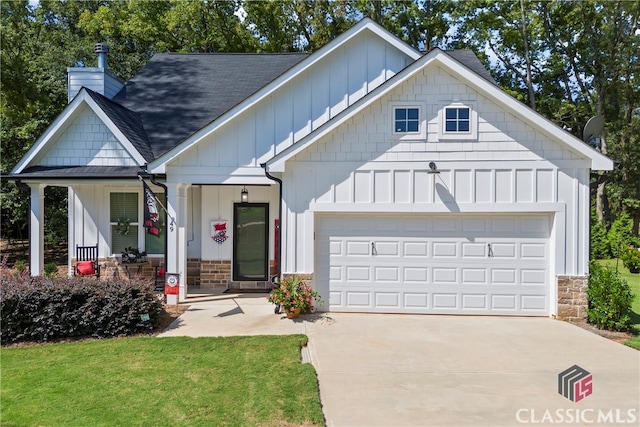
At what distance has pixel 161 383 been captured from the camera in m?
5.22

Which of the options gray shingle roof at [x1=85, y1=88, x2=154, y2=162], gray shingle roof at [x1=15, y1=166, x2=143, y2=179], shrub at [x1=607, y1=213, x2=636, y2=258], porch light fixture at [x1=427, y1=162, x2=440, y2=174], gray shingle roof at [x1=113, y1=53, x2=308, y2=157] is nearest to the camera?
porch light fixture at [x1=427, y1=162, x2=440, y2=174]

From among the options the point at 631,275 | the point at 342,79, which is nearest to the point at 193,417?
the point at 342,79

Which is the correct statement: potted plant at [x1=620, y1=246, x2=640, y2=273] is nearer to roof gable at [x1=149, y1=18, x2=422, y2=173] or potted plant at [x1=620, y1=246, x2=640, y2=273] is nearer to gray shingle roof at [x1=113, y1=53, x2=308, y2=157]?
roof gable at [x1=149, y1=18, x2=422, y2=173]

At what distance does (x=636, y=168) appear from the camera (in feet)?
85.4

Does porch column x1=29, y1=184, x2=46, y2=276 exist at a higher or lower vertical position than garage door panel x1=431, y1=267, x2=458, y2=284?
higher

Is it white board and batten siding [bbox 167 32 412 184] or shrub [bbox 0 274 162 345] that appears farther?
white board and batten siding [bbox 167 32 412 184]

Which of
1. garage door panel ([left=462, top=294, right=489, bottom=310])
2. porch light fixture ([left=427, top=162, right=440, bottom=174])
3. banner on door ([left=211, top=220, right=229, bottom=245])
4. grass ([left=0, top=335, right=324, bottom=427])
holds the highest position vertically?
porch light fixture ([left=427, top=162, right=440, bottom=174])

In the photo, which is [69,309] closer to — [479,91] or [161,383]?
[161,383]

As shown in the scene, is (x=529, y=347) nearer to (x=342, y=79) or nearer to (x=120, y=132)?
(x=342, y=79)

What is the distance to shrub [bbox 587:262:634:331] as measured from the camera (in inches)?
309

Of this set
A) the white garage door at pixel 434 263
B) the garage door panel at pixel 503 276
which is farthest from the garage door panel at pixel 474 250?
the garage door panel at pixel 503 276

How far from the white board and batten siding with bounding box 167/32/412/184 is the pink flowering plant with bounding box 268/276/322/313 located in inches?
103

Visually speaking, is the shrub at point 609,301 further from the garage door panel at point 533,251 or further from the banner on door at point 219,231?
the banner on door at point 219,231

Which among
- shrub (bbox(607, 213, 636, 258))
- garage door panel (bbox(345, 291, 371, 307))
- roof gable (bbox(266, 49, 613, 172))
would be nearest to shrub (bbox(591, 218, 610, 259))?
shrub (bbox(607, 213, 636, 258))
